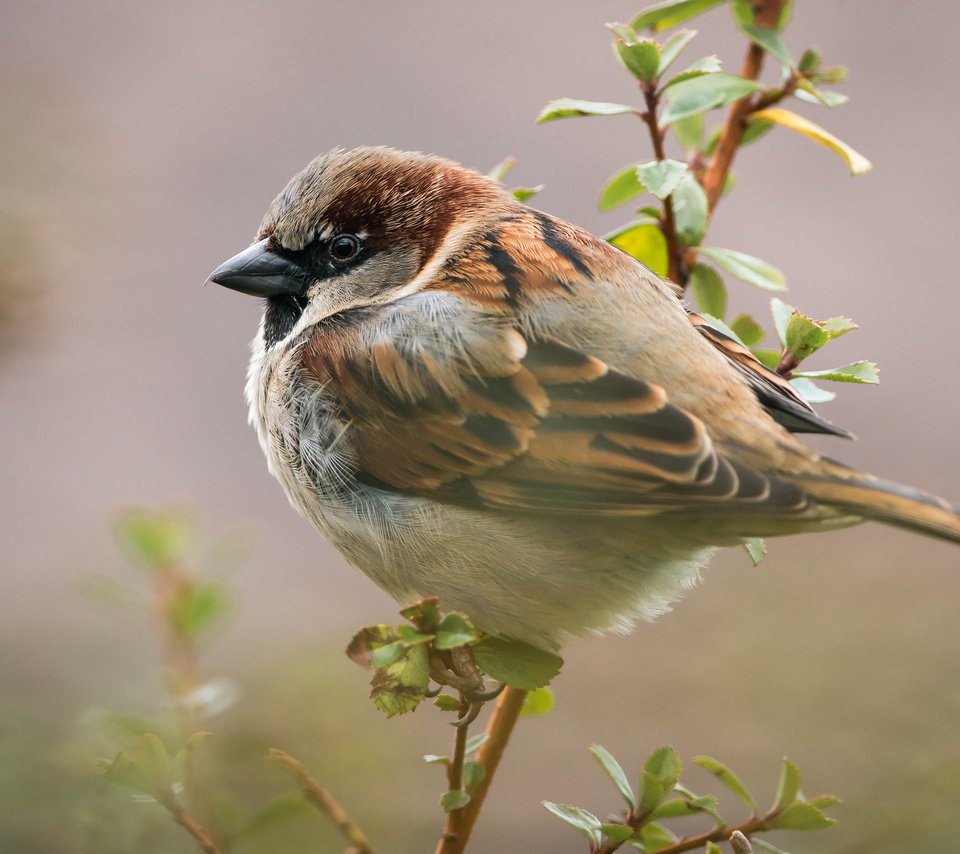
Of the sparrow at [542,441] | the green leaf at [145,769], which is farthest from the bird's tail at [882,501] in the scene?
the green leaf at [145,769]

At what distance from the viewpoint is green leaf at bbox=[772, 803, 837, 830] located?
203cm

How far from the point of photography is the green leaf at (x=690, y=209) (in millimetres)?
2410

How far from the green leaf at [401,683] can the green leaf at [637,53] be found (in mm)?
1212

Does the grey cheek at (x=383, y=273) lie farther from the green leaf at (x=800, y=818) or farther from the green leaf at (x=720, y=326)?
the green leaf at (x=800, y=818)

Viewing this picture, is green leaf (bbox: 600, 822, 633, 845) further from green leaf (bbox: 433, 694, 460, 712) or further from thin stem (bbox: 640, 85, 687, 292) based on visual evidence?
thin stem (bbox: 640, 85, 687, 292)

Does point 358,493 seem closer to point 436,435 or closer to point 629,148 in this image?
point 436,435

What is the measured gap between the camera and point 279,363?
289 centimetres

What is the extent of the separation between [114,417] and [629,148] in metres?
3.79

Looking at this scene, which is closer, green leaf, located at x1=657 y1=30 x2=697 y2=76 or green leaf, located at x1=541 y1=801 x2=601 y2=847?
green leaf, located at x1=541 y1=801 x2=601 y2=847

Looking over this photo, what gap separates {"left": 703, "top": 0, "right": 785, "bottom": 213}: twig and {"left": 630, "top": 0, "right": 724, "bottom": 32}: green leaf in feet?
0.34

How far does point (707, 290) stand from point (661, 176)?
33cm

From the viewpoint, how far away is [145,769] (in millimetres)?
1695

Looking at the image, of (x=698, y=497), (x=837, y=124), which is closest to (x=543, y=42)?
(x=837, y=124)

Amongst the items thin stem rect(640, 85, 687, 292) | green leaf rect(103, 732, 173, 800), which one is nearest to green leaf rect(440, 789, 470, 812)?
green leaf rect(103, 732, 173, 800)
